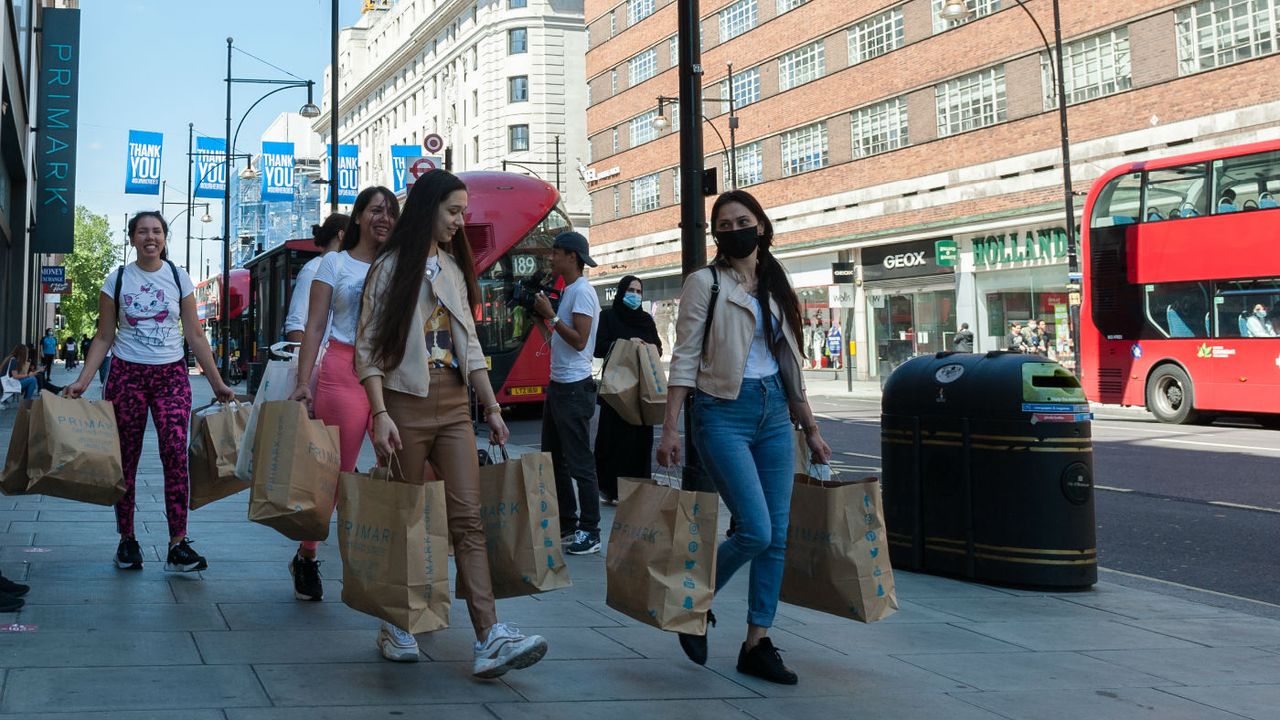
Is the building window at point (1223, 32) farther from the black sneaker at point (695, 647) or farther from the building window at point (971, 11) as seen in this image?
the black sneaker at point (695, 647)

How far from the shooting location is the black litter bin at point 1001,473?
6.36 metres

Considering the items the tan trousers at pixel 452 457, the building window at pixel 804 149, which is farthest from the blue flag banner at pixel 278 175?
the tan trousers at pixel 452 457

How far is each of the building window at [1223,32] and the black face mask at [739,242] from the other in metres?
24.1

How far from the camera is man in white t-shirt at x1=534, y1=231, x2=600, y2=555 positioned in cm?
724

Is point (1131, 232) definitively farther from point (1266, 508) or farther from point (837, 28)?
point (837, 28)

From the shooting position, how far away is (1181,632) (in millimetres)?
5473

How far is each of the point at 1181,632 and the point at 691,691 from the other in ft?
8.59

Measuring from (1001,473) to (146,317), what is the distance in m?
4.47

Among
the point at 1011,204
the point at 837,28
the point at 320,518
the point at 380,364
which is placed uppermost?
the point at 837,28

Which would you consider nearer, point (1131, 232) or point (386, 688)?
point (386, 688)

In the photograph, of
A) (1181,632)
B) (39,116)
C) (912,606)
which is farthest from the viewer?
(39,116)

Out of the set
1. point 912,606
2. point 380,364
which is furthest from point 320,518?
point 912,606

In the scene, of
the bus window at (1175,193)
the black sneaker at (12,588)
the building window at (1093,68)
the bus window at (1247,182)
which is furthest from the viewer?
the building window at (1093,68)

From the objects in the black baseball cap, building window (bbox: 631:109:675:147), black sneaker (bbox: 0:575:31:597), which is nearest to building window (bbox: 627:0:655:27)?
building window (bbox: 631:109:675:147)
